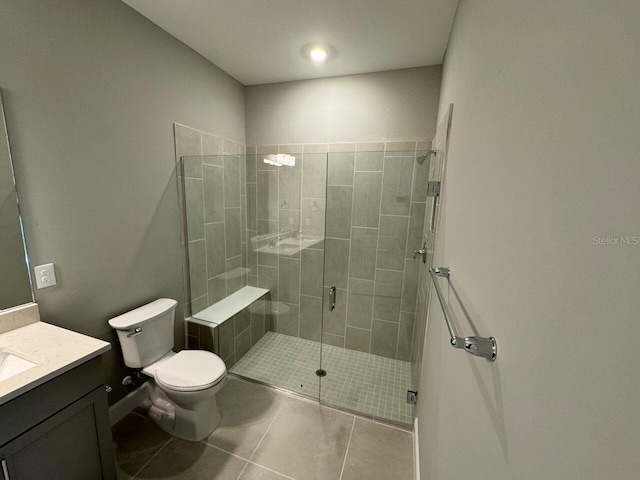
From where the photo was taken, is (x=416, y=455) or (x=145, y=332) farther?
(x=145, y=332)

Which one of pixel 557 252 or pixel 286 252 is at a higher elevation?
pixel 557 252

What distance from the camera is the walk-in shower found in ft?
7.34

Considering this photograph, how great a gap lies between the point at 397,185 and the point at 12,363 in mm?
2546

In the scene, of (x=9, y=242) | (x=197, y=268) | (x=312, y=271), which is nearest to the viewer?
(x=9, y=242)

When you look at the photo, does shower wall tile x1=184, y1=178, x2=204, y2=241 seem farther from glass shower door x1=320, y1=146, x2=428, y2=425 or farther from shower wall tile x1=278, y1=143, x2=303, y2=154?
glass shower door x1=320, y1=146, x2=428, y2=425

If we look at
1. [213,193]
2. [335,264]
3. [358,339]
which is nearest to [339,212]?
[335,264]

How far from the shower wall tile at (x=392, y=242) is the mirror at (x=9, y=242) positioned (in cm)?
233

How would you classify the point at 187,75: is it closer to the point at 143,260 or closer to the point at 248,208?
the point at 248,208

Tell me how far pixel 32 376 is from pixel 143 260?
100cm

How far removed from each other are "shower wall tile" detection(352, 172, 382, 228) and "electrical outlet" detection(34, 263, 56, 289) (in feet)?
6.89

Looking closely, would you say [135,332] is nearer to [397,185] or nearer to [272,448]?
[272,448]

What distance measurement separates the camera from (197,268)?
2.33 metres

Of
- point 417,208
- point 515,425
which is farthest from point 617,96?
point 417,208

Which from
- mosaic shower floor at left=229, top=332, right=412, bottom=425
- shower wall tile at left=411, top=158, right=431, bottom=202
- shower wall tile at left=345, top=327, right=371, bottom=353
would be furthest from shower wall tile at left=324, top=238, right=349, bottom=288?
shower wall tile at left=411, top=158, right=431, bottom=202
